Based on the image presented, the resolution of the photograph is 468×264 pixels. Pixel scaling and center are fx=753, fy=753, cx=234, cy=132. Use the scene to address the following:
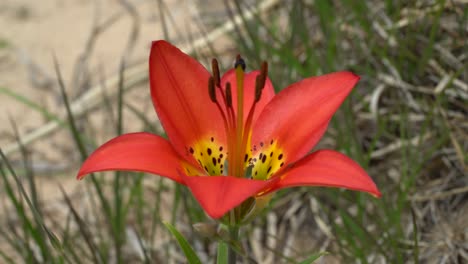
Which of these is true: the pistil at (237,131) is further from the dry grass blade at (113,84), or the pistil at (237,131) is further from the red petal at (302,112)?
the dry grass blade at (113,84)

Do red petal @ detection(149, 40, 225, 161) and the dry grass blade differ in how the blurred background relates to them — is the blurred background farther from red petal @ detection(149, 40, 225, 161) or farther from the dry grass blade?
red petal @ detection(149, 40, 225, 161)

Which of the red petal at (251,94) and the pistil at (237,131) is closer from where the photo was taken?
the pistil at (237,131)

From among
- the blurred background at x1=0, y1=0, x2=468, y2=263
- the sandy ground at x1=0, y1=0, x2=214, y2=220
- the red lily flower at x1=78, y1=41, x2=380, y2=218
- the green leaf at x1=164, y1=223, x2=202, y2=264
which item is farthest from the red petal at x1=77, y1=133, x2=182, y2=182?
the sandy ground at x1=0, y1=0, x2=214, y2=220

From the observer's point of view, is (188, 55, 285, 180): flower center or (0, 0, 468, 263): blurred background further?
(0, 0, 468, 263): blurred background

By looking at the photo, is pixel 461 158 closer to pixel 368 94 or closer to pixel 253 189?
pixel 368 94

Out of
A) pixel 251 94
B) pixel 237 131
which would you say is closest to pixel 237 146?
pixel 237 131

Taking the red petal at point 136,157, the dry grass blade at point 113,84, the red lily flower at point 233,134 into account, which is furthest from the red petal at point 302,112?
the dry grass blade at point 113,84

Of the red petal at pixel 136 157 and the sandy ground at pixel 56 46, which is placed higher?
the red petal at pixel 136 157

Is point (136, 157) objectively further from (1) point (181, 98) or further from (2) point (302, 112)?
(2) point (302, 112)
